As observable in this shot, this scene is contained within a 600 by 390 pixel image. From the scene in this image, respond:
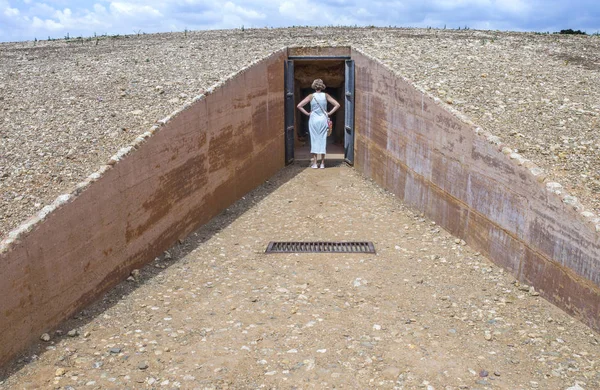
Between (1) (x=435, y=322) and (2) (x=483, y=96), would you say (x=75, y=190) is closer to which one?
(1) (x=435, y=322)

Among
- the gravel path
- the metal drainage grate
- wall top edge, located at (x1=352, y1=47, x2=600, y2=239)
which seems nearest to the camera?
wall top edge, located at (x1=352, y1=47, x2=600, y2=239)

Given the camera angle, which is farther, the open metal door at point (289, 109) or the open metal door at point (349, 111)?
the open metal door at point (289, 109)

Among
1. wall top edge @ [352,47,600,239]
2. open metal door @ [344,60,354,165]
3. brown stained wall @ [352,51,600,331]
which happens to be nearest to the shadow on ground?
open metal door @ [344,60,354,165]

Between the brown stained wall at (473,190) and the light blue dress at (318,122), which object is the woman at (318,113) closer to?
the light blue dress at (318,122)

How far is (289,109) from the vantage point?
11.7 m

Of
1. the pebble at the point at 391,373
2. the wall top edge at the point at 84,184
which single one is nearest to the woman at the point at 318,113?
the wall top edge at the point at 84,184

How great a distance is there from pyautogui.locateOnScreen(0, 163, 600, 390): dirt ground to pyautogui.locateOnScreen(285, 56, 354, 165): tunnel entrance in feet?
14.4

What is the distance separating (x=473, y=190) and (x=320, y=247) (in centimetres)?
213

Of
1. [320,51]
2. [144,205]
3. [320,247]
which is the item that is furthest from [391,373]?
[320,51]

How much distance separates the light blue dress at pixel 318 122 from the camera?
442 inches

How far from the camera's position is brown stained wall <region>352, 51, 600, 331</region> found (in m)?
5.27

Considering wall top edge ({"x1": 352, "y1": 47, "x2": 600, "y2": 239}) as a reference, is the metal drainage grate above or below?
below

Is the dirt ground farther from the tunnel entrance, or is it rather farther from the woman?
the tunnel entrance

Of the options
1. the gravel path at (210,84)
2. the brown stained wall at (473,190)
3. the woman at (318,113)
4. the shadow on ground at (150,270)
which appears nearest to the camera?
the shadow on ground at (150,270)
